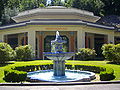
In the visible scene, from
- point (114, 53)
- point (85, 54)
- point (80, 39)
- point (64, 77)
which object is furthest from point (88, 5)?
point (64, 77)

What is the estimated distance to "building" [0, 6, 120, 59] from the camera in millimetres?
30969

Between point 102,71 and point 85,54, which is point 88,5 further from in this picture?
point 102,71

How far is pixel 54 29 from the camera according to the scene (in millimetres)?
31000

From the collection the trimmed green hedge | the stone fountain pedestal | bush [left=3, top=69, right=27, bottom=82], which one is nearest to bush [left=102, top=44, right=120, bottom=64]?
the trimmed green hedge

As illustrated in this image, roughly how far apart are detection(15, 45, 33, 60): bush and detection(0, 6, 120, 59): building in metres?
2.40

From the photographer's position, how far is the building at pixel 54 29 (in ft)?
102

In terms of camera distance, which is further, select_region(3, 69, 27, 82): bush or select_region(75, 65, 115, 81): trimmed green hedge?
select_region(75, 65, 115, 81): trimmed green hedge

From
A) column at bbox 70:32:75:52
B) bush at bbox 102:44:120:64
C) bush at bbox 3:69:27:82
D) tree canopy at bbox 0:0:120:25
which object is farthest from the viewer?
tree canopy at bbox 0:0:120:25

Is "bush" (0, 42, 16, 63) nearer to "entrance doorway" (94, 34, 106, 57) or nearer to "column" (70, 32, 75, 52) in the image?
"column" (70, 32, 75, 52)

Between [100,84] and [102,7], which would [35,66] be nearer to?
[100,84]

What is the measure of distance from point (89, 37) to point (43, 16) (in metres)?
9.82

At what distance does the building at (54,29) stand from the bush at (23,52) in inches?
94.6

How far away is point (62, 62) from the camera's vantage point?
50.6ft

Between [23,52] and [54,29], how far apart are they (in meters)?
6.47
